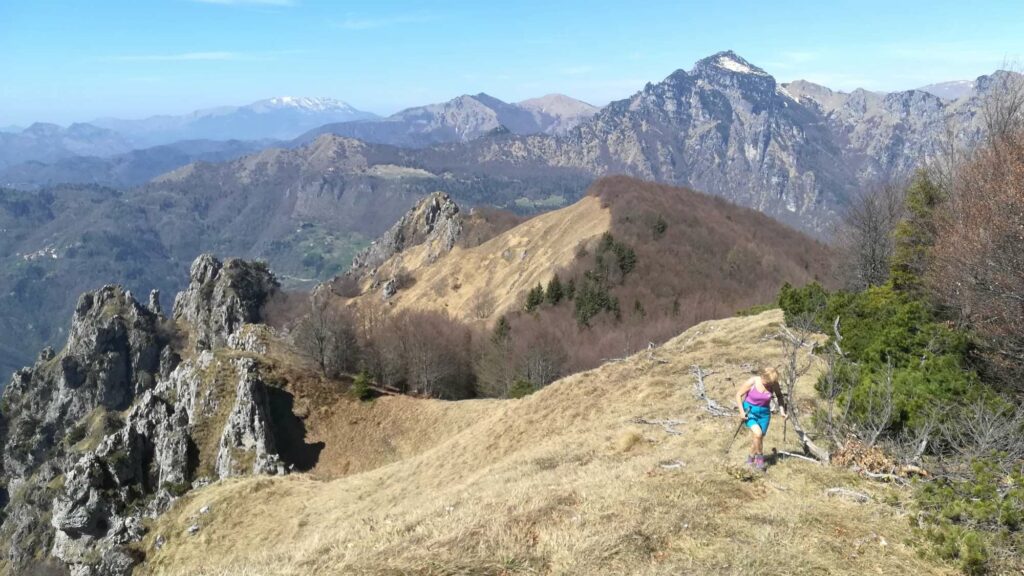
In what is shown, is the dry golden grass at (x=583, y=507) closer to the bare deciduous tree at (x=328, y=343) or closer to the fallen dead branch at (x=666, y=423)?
the fallen dead branch at (x=666, y=423)

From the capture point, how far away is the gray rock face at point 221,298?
12700 centimetres

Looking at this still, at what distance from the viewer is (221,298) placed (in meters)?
129

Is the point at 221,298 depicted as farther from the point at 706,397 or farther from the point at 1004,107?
the point at 1004,107

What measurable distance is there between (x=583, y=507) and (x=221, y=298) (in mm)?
136693

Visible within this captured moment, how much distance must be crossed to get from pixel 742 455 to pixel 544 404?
16.0 meters

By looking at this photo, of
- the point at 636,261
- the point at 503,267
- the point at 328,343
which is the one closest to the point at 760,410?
the point at 328,343

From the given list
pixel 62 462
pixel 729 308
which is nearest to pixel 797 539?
pixel 729 308

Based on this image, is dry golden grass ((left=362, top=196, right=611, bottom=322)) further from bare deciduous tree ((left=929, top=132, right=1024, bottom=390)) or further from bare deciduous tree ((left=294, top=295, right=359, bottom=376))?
bare deciduous tree ((left=929, top=132, right=1024, bottom=390))

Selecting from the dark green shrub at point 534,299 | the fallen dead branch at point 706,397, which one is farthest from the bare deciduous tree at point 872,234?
the dark green shrub at point 534,299

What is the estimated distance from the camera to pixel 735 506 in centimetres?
1157

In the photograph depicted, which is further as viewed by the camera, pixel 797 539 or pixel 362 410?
pixel 362 410

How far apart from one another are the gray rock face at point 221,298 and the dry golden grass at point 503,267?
30037 millimetres

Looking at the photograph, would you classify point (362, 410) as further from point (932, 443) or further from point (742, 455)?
point (932, 443)

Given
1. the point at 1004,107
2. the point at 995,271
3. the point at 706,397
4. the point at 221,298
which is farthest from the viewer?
the point at 221,298
